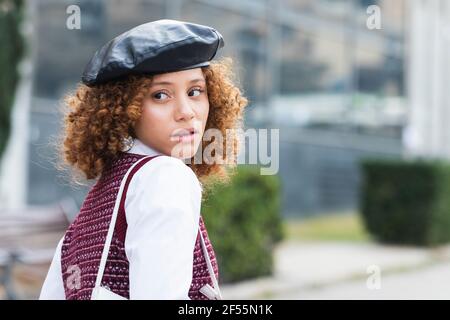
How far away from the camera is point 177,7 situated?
41.9ft

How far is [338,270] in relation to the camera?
9.39 m

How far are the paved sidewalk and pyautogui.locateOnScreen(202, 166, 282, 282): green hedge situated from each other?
17 centimetres

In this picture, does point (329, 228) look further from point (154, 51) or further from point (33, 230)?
point (154, 51)

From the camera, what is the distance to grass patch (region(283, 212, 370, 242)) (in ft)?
44.0

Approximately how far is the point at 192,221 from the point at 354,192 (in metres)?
16.1

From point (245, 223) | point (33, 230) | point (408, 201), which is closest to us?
point (33, 230)

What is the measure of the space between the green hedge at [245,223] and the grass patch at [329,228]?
3.70 meters

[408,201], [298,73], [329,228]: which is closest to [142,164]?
[408,201]

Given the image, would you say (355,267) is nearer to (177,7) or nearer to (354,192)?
(177,7)

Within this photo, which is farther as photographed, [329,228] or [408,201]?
[329,228]

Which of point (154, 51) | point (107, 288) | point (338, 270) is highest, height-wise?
point (154, 51)

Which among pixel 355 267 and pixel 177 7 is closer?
pixel 355 267

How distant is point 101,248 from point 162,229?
219 millimetres

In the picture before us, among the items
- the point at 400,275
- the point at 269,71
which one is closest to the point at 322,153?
the point at 269,71
